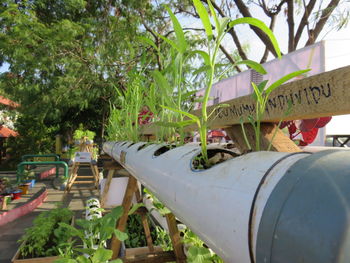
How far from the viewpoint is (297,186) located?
233mm

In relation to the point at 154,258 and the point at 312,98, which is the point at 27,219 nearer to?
the point at 154,258

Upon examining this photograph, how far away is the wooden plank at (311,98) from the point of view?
0.37 meters

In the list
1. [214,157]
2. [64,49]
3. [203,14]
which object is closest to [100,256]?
[214,157]

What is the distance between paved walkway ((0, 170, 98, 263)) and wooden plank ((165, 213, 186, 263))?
1.90m

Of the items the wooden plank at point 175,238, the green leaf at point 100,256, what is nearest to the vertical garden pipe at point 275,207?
the green leaf at point 100,256

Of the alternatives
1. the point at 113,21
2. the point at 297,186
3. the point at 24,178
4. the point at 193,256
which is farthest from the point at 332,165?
the point at 24,178

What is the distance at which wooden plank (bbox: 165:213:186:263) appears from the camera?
139 cm

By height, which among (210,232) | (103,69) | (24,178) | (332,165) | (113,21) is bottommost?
(24,178)

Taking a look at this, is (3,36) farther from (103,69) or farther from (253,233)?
(253,233)

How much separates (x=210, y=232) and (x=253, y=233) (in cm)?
10

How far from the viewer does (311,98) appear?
1.38 feet

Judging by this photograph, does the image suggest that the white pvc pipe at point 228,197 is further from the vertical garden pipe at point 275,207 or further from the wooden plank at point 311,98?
the wooden plank at point 311,98

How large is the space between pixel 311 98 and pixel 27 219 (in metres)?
4.15

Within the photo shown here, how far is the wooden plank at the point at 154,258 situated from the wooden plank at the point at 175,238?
0.25 ft
